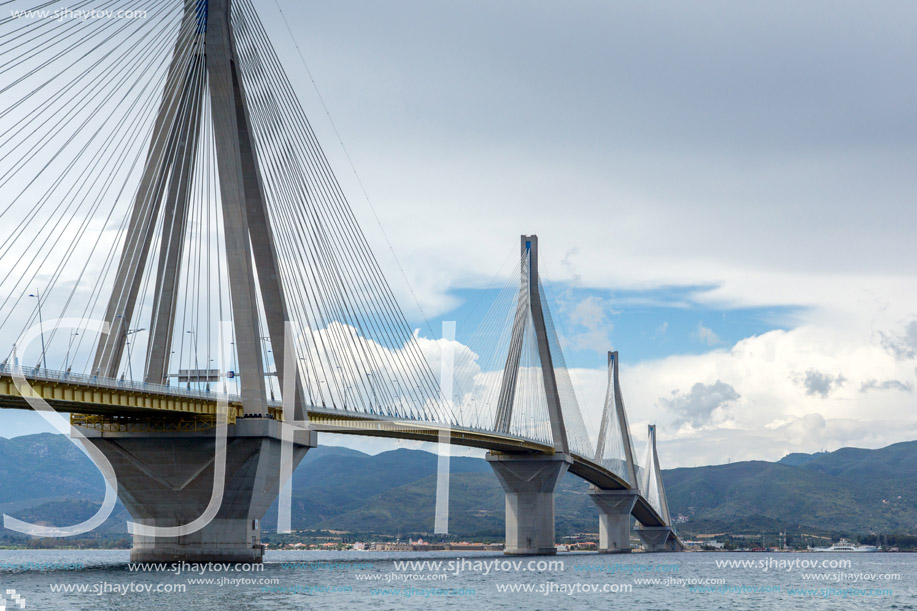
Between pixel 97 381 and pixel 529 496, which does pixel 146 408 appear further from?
pixel 529 496

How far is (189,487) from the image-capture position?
152ft

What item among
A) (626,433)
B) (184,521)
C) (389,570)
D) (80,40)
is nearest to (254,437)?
(184,521)

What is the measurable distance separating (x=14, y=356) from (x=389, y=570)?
3236 centimetres

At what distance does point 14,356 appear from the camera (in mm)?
36156

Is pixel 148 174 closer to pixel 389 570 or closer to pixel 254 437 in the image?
pixel 254 437

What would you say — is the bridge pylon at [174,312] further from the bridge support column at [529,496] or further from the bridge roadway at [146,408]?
the bridge support column at [529,496]

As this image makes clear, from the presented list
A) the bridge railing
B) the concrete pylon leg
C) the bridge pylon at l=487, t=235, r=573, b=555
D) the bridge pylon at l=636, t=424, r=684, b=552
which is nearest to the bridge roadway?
the bridge railing

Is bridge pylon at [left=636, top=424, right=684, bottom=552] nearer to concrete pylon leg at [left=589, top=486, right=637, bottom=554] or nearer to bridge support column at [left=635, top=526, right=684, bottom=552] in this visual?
bridge support column at [left=635, top=526, right=684, bottom=552]

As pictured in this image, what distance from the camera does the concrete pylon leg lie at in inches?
4754

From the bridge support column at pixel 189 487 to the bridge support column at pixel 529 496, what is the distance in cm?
4381

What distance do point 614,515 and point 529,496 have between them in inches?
1341

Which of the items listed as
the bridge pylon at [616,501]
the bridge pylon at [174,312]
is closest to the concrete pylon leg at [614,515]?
the bridge pylon at [616,501]

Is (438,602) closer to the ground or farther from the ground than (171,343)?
closer to the ground

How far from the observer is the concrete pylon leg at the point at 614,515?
4754 inches
